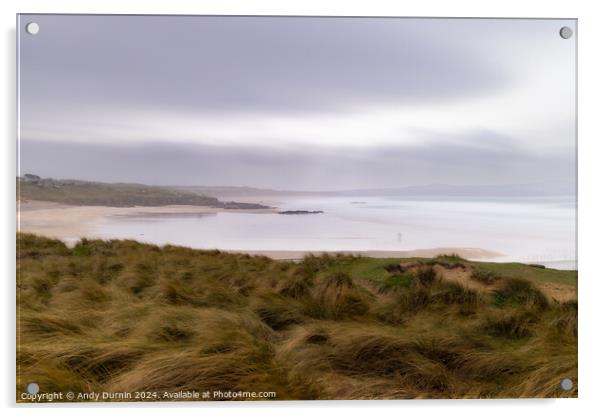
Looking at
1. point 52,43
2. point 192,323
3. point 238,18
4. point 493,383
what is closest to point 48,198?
point 52,43

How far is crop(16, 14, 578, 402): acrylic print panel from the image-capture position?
2746mm

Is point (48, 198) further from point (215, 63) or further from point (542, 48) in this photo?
point (542, 48)

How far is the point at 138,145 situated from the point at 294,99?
38.4 inches

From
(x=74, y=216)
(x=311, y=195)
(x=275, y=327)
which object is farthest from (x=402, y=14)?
(x=74, y=216)

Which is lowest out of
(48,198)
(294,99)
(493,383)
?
(493,383)

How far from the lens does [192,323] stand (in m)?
2.76

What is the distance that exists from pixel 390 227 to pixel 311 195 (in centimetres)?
52

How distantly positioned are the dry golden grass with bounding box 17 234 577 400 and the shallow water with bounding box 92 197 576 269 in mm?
103

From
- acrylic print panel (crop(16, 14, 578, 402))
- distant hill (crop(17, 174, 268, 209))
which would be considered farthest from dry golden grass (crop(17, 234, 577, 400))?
distant hill (crop(17, 174, 268, 209))

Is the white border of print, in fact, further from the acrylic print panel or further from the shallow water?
the shallow water

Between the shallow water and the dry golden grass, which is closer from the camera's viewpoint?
the dry golden grass

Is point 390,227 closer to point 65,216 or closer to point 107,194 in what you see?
point 107,194

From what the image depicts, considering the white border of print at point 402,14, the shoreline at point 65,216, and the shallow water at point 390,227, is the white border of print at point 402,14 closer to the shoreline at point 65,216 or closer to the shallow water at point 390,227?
the shoreline at point 65,216

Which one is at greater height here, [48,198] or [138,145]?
[138,145]
